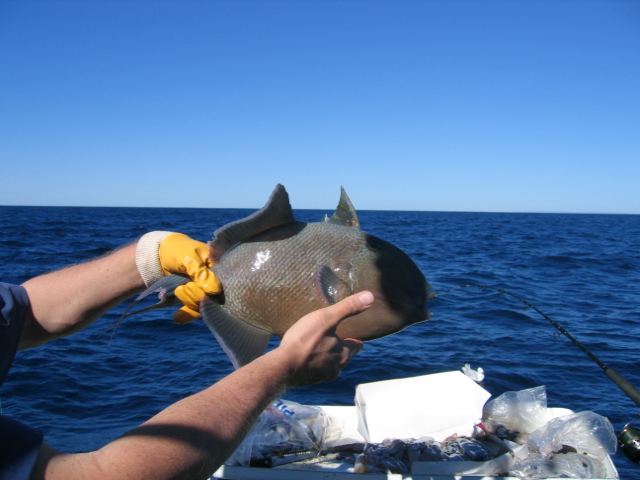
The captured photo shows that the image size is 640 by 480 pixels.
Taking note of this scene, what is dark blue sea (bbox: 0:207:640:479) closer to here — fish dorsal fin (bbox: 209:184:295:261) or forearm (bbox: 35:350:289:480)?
fish dorsal fin (bbox: 209:184:295:261)

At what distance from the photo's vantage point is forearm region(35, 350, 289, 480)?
1.26m

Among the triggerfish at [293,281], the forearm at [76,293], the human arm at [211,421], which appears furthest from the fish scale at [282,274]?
the forearm at [76,293]

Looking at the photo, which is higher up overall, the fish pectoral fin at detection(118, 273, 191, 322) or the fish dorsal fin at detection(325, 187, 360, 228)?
the fish dorsal fin at detection(325, 187, 360, 228)

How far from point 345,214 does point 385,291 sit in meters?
0.49

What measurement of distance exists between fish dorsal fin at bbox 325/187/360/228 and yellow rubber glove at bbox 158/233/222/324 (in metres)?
0.63

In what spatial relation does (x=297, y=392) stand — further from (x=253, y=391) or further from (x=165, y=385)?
(x=253, y=391)

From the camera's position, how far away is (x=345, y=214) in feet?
7.78

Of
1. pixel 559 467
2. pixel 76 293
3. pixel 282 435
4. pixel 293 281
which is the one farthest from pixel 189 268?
pixel 559 467

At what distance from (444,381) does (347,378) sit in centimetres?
246

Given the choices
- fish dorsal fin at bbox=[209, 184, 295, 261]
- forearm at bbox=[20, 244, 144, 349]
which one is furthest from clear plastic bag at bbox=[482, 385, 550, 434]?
forearm at bbox=[20, 244, 144, 349]

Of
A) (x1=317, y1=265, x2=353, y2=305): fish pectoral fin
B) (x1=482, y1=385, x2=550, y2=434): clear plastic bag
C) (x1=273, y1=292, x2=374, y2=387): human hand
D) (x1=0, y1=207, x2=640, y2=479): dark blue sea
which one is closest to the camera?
(x1=273, y1=292, x2=374, y2=387): human hand

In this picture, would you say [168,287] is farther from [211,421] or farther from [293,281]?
[211,421]

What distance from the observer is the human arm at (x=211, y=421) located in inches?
49.8

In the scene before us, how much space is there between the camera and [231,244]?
2.24 meters
